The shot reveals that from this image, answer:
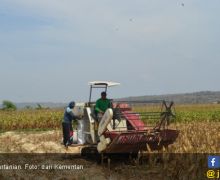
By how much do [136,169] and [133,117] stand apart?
186cm

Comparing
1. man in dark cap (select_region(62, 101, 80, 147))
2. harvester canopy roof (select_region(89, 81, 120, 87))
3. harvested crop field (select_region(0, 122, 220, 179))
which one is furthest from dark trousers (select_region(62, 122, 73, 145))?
harvester canopy roof (select_region(89, 81, 120, 87))

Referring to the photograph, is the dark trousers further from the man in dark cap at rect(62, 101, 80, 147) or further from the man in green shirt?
the man in green shirt

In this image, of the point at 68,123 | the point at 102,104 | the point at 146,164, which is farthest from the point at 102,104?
the point at 146,164

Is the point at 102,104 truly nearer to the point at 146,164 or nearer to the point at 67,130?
the point at 67,130

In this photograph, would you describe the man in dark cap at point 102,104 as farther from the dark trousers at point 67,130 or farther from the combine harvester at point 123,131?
the dark trousers at point 67,130

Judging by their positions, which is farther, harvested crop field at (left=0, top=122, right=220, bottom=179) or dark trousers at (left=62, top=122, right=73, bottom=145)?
dark trousers at (left=62, top=122, right=73, bottom=145)

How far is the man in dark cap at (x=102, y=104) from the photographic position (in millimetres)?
14406

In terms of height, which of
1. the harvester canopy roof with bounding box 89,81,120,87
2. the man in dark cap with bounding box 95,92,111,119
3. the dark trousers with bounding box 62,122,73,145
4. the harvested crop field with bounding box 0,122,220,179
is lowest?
the harvested crop field with bounding box 0,122,220,179

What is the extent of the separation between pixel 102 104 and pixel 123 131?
1.39 m

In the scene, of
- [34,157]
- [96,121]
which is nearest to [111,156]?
[96,121]

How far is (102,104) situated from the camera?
14562 millimetres

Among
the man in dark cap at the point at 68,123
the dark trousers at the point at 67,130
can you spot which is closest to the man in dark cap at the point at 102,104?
the man in dark cap at the point at 68,123

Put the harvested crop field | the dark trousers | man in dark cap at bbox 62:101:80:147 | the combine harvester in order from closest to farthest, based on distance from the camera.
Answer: the harvested crop field, the combine harvester, man in dark cap at bbox 62:101:80:147, the dark trousers

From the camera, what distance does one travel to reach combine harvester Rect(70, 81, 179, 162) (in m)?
13.0
